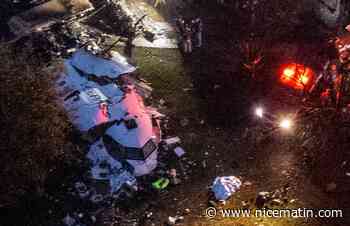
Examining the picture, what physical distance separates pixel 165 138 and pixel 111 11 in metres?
7.06

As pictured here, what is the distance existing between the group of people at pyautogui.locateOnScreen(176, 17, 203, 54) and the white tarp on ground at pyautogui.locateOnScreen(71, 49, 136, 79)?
276 cm

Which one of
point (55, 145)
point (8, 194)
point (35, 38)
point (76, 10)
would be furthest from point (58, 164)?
point (76, 10)

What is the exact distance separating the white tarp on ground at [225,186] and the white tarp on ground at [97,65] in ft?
16.0

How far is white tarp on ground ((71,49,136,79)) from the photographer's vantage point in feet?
47.5

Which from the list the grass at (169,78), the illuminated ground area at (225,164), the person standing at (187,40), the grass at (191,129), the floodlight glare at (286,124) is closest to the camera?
the grass at (191,129)

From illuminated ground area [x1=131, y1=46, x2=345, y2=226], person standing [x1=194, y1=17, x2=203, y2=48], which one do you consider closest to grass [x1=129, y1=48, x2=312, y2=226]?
illuminated ground area [x1=131, y1=46, x2=345, y2=226]

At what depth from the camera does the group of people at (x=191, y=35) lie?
54.8 feet

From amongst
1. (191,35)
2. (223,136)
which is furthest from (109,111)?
(191,35)

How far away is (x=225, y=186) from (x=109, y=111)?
4.07 metres

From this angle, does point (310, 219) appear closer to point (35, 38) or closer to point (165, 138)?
point (165, 138)

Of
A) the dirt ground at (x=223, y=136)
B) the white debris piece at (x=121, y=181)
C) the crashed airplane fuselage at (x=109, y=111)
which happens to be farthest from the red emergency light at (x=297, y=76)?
the white debris piece at (x=121, y=181)

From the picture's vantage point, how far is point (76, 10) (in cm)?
1805

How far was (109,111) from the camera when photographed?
1339 cm

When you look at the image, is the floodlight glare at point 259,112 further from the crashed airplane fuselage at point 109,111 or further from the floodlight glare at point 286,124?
the crashed airplane fuselage at point 109,111
